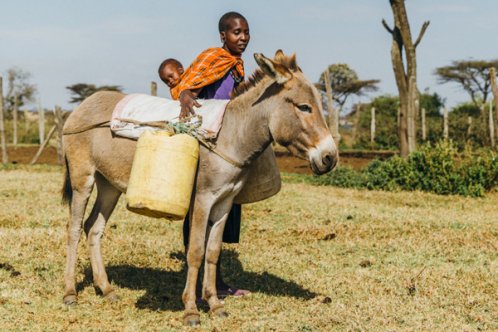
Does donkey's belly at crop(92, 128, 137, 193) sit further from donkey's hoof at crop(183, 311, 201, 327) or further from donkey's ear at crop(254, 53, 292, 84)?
donkey's ear at crop(254, 53, 292, 84)

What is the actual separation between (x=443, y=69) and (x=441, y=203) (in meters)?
44.7

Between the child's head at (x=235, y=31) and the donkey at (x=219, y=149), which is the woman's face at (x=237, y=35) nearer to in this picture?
the child's head at (x=235, y=31)

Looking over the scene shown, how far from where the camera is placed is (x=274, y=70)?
456 cm

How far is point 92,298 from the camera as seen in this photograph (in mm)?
5684

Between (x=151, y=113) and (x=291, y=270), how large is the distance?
2509 mm

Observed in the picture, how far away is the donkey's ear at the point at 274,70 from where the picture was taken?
14.8 feet

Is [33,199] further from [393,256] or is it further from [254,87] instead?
[254,87]

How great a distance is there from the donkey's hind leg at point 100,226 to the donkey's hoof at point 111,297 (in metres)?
Answer: 0.04

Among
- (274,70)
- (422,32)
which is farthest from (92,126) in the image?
(422,32)

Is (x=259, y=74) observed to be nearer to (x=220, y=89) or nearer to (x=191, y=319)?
Answer: (x=220, y=89)

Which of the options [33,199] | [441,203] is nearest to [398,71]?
[441,203]

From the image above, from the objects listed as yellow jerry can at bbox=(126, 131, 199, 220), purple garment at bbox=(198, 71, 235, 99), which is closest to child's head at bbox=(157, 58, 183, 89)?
purple garment at bbox=(198, 71, 235, 99)

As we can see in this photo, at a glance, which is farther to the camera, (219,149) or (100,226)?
(100,226)

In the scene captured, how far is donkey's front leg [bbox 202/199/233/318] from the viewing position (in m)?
5.11
